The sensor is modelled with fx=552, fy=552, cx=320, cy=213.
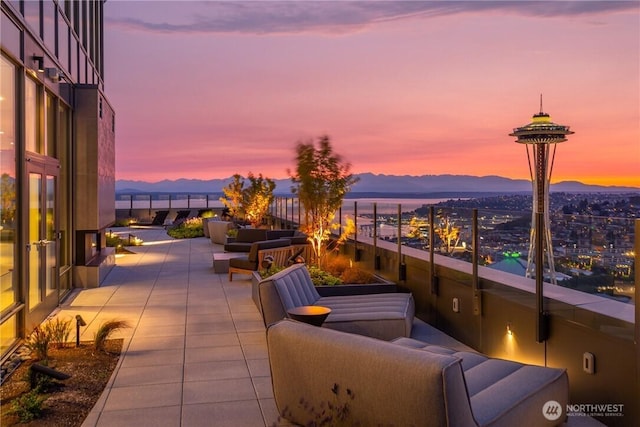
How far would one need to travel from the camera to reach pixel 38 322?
699 cm

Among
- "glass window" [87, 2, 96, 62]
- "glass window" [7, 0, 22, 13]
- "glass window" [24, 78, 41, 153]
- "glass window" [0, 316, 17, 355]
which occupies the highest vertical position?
"glass window" [87, 2, 96, 62]

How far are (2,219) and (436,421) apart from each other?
4.94m

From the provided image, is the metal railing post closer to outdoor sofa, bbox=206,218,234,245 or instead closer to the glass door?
the glass door

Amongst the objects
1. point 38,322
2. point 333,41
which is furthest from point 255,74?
point 38,322

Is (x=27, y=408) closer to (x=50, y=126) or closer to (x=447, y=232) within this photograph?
(x=447, y=232)

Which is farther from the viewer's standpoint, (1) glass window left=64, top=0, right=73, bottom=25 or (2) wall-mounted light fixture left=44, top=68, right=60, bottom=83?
(1) glass window left=64, top=0, right=73, bottom=25

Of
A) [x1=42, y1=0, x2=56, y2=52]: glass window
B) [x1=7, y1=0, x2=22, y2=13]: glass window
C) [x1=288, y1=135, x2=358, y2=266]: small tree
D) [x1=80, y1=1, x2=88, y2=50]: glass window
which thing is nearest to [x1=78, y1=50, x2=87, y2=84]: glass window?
[x1=80, y1=1, x2=88, y2=50]: glass window

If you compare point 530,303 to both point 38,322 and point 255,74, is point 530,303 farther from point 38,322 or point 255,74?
point 255,74

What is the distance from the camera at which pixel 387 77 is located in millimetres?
18625

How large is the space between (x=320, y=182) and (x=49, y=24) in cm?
481

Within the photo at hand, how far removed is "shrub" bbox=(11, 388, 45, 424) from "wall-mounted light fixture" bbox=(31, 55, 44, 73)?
4424mm

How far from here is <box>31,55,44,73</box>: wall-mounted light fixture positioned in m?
6.87

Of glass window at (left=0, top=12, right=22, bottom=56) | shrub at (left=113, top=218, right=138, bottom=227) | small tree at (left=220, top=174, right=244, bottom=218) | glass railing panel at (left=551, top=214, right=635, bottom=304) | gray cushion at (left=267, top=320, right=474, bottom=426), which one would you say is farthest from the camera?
shrub at (left=113, top=218, right=138, bottom=227)

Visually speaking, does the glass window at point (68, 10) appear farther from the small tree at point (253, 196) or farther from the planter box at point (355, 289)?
the small tree at point (253, 196)
